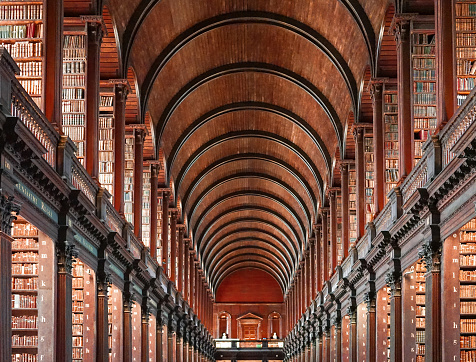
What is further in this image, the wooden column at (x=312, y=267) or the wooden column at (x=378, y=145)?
the wooden column at (x=312, y=267)

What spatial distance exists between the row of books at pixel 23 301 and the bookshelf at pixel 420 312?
300 inches

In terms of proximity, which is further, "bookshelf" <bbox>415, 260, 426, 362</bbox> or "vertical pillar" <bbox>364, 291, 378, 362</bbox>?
"vertical pillar" <bbox>364, 291, 378, 362</bbox>

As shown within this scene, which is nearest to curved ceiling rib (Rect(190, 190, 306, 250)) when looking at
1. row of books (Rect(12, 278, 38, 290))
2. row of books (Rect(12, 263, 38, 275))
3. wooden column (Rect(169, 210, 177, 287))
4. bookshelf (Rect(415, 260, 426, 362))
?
wooden column (Rect(169, 210, 177, 287))

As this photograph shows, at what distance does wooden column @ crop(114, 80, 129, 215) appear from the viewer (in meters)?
19.6

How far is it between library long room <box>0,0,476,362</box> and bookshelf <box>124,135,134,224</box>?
0.04 meters

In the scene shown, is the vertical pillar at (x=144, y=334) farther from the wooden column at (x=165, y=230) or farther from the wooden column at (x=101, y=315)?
the wooden column at (x=101, y=315)

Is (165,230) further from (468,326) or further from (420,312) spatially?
(468,326)

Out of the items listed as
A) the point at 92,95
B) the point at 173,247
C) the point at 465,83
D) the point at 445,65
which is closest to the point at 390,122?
the point at 465,83

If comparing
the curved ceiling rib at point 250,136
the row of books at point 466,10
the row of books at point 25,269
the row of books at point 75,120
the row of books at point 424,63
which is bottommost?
the row of books at point 25,269

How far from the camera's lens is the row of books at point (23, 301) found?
14.4m

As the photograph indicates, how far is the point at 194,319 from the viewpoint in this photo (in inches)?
1603

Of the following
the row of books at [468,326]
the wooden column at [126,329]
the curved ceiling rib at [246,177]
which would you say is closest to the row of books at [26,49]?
the wooden column at [126,329]

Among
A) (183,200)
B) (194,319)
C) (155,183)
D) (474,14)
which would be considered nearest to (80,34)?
(474,14)

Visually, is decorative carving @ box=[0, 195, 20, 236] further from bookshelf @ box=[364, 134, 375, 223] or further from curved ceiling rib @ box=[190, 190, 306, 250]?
curved ceiling rib @ box=[190, 190, 306, 250]
